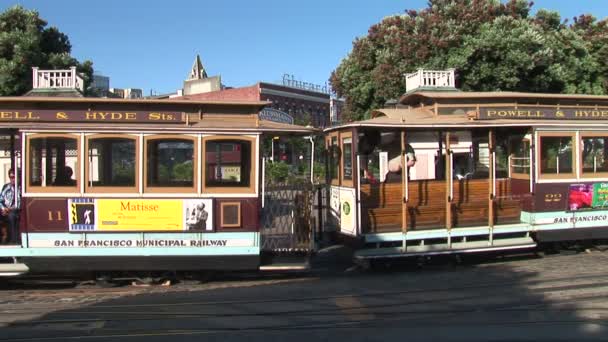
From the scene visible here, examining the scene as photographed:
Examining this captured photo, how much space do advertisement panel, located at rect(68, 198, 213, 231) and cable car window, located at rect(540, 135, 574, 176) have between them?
650 centimetres

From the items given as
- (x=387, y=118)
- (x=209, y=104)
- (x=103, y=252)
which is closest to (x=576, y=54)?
(x=387, y=118)

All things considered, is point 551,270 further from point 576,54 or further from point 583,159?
point 576,54

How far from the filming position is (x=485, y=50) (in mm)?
21547

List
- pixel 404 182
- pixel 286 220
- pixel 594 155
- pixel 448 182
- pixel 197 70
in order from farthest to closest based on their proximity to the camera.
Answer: pixel 197 70 → pixel 594 155 → pixel 448 182 → pixel 404 182 → pixel 286 220

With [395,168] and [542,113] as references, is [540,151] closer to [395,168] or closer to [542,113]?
[542,113]

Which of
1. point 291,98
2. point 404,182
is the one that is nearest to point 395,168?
point 404,182

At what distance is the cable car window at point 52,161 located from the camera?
28.9 feet

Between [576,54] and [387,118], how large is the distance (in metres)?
16.1

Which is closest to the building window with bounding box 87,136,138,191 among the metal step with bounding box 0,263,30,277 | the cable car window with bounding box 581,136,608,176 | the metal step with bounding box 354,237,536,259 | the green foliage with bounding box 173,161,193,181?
the green foliage with bounding box 173,161,193,181

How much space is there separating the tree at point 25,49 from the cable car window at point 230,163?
14.1 meters

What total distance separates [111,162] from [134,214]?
90cm

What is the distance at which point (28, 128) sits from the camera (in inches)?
345

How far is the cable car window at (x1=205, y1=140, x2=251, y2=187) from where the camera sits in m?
9.06

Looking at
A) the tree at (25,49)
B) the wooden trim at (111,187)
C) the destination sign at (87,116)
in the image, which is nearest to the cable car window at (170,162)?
the wooden trim at (111,187)
